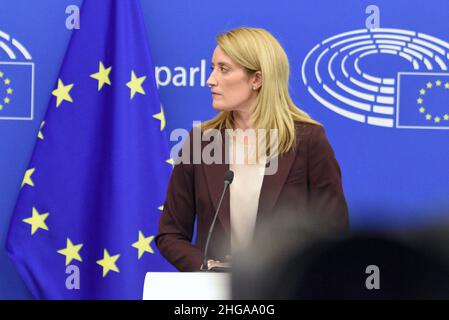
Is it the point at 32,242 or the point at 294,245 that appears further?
the point at 32,242

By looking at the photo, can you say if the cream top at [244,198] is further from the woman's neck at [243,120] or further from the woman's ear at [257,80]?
the woman's ear at [257,80]

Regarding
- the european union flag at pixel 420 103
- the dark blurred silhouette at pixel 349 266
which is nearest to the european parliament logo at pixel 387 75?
the european union flag at pixel 420 103

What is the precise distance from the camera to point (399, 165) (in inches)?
149

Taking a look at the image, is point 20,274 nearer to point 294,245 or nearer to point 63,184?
point 63,184

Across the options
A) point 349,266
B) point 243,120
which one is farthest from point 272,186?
point 349,266

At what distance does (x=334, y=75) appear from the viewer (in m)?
3.77

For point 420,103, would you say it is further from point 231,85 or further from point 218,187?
point 218,187

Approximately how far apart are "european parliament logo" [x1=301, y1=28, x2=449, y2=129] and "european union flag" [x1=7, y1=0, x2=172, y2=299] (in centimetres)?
78

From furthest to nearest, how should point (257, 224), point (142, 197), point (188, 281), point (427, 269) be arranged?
point (142, 197) < point (257, 224) < point (188, 281) < point (427, 269)

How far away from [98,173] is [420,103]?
1.51m

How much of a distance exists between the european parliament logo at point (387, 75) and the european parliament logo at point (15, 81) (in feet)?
4.14

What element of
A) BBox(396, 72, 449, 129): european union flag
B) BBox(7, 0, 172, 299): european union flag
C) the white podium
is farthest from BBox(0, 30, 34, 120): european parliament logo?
the white podium

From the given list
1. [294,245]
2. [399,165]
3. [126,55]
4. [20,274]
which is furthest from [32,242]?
[294,245]
